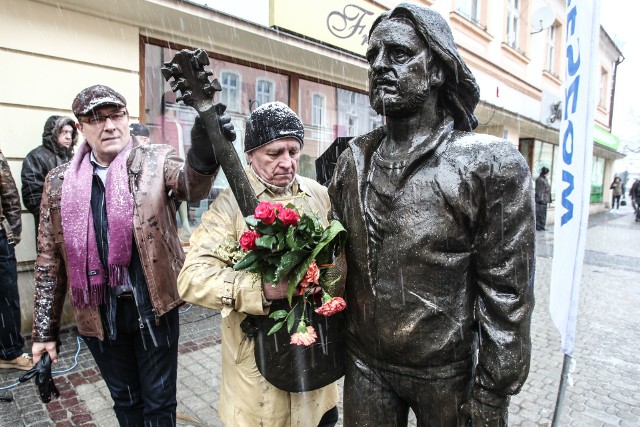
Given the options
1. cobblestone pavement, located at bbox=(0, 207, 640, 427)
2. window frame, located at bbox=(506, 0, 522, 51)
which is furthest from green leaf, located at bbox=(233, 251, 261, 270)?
window frame, located at bbox=(506, 0, 522, 51)

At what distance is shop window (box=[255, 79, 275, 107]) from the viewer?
7000mm

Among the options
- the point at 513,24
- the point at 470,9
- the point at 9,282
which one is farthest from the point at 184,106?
the point at 513,24

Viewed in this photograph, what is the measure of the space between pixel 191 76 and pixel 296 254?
0.78 meters

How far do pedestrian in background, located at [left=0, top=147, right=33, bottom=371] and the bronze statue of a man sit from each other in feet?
11.7

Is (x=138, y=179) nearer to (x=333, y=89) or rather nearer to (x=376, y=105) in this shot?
(x=376, y=105)

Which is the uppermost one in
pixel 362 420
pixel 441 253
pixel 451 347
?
pixel 441 253

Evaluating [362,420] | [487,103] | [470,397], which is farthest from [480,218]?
[487,103]

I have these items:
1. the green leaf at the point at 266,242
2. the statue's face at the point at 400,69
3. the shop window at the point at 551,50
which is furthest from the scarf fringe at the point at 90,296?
the shop window at the point at 551,50

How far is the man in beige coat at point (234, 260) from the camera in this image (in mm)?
1854

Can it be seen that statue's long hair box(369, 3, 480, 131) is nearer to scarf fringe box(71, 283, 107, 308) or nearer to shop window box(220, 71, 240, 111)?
scarf fringe box(71, 283, 107, 308)

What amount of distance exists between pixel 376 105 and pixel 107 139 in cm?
145

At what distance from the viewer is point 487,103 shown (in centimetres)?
1082

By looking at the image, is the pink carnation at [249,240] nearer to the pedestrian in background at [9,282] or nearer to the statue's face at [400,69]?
the statue's face at [400,69]

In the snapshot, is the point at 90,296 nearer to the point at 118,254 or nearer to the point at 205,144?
the point at 118,254
